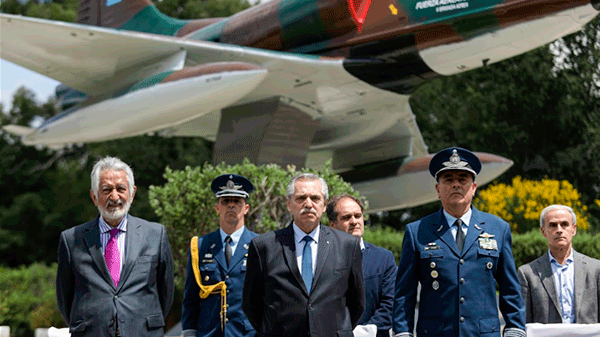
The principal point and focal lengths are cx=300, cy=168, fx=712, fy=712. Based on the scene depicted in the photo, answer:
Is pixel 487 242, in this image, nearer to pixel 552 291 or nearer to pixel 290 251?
pixel 290 251

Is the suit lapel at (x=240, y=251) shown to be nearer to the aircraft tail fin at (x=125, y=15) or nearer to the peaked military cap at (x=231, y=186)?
the peaked military cap at (x=231, y=186)

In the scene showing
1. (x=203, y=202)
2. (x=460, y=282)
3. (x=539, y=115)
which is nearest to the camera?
(x=460, y=282)

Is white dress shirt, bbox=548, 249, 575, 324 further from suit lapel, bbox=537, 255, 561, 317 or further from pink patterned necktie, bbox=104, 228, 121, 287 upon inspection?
pink patterned necktie, bbox=104, 228, 121, 287

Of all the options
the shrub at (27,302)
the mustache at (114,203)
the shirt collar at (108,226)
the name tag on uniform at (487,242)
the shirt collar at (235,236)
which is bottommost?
the shrub at (27,302)

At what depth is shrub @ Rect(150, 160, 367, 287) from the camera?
35.4ft

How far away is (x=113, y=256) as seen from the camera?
11.7ft

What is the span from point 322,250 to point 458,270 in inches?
26.6

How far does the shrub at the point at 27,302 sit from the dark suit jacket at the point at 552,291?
12.1m

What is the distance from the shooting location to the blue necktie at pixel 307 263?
336 centimetres

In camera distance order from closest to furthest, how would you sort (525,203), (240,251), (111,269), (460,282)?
(460,282) < (111,269) < (240,251) < (525,203)

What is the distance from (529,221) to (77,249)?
41.3ft

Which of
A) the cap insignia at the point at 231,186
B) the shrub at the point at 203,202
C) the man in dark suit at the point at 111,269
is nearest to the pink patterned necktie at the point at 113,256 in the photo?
the man in dark suit at the point at 111,269

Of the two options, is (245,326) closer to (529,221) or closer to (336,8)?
(336,8)

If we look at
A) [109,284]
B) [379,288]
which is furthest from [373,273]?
[109,284]
